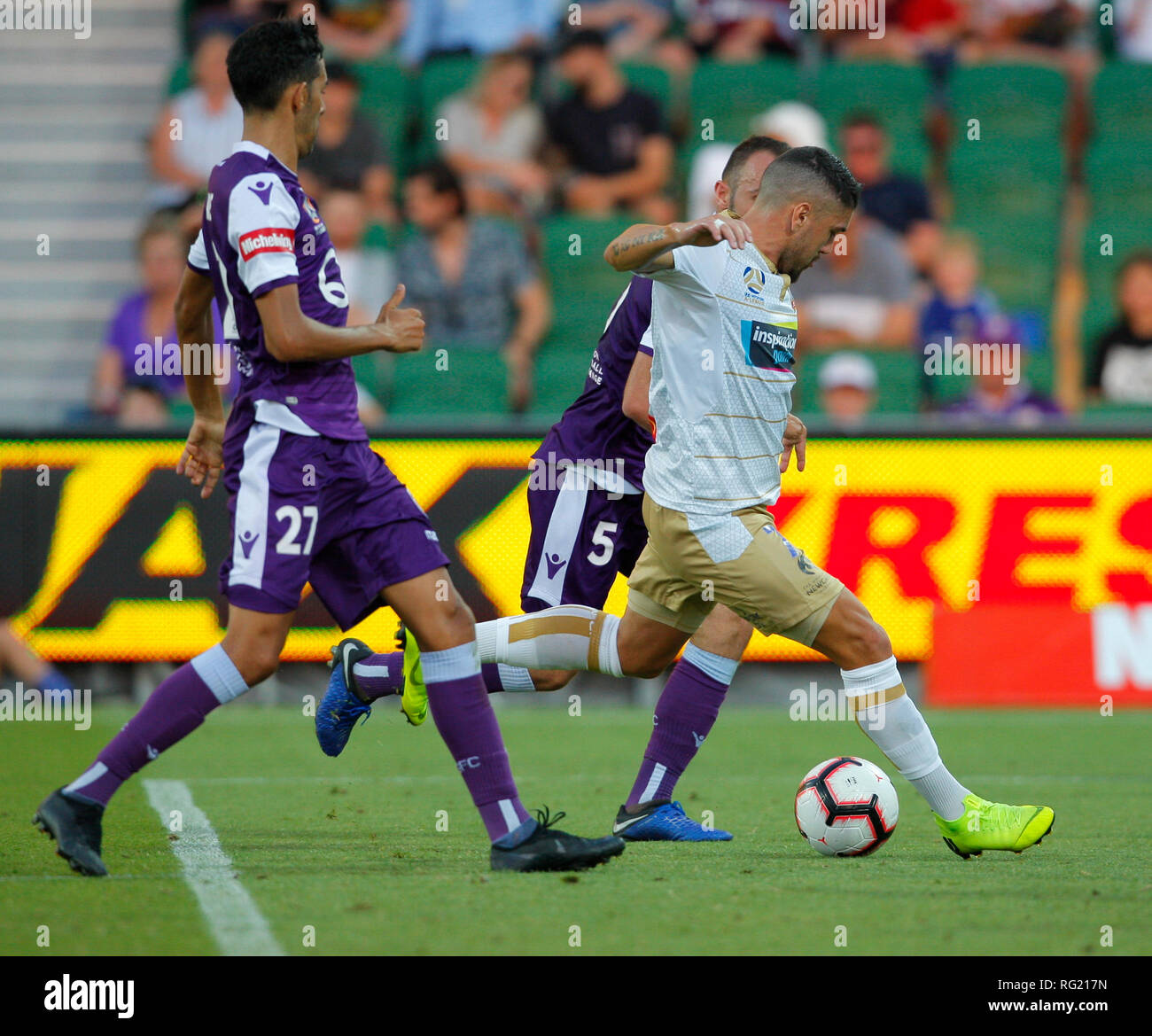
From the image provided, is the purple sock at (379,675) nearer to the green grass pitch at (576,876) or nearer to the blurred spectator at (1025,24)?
the green grass pitch at (576,876)

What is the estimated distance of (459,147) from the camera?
12953 mm

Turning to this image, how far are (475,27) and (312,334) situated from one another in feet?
31.7

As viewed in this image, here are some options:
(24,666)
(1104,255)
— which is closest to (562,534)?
(24,666)

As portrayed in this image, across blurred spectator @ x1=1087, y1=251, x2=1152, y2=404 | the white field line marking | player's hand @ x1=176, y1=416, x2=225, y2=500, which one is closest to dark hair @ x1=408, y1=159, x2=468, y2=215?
blurred spectator @ x1=1087, y1=251, x2=1152, y2=404

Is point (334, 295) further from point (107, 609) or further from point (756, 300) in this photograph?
point (107, 609)

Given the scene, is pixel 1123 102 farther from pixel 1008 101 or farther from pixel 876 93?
pixel 876 93

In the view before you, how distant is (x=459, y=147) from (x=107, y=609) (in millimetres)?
5150

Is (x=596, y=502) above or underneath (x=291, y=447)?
underneath

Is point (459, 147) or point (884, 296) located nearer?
point (884, 296)

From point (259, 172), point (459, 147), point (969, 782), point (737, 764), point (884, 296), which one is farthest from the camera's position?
point (459, 147)

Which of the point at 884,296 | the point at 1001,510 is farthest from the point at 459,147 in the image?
the point at 1001,510

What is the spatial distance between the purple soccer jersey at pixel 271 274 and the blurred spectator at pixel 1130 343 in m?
7.92

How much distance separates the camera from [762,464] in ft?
17.0

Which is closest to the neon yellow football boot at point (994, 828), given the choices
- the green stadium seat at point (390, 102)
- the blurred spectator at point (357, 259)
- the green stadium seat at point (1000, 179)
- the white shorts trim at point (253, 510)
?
the white shorts trim at point (253, 510)
